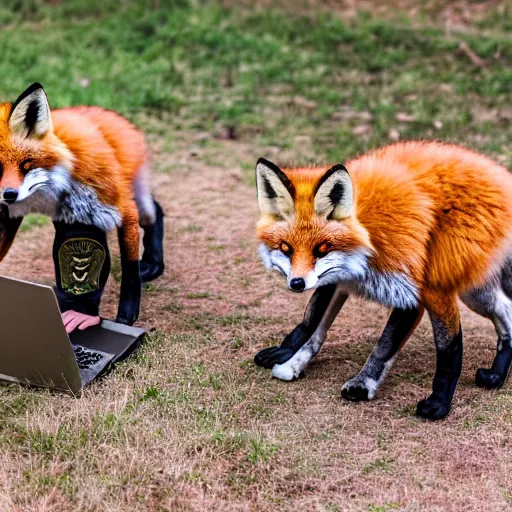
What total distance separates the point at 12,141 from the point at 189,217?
328 centimetres

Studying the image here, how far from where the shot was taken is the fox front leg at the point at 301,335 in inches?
202

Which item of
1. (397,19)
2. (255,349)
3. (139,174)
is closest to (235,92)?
(397,19)

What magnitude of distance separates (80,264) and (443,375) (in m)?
2.42

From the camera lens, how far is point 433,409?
459 centimetres

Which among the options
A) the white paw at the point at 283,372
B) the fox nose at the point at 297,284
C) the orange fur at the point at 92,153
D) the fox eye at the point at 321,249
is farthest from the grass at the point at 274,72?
the fox nose at the point at 297,284

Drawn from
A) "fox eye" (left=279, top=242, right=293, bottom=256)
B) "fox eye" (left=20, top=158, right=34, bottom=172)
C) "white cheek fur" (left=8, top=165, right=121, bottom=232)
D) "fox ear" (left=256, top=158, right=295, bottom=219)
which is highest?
"fox ear" (left=256, top=158, right=295, bottom=219)

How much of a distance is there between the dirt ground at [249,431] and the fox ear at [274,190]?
47.4 inches

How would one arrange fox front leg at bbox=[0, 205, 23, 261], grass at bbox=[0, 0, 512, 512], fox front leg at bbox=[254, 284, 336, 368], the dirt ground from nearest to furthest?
the dirt ground < grass at bbox=[0, 0, 512, 512] < fox front leg at bbox=[254, 284, 336, 368] < fox front leg at bbox=[0, 205, 23, 261]

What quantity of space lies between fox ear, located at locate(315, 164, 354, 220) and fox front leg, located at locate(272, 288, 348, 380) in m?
0.86

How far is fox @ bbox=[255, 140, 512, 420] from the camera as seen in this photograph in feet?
13.8

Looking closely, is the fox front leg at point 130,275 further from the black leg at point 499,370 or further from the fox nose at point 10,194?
the black leg at point 499,370

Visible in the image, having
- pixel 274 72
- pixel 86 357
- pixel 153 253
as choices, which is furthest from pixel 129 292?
pixel 274 72

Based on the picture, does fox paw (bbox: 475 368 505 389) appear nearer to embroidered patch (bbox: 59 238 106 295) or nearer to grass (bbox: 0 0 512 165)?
embroidered patch (bbox: 59 238 106 295)

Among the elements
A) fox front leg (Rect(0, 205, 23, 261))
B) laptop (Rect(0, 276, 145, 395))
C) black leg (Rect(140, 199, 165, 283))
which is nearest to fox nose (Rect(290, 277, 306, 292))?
laptop (Rect(0, 276, 145, 395))
